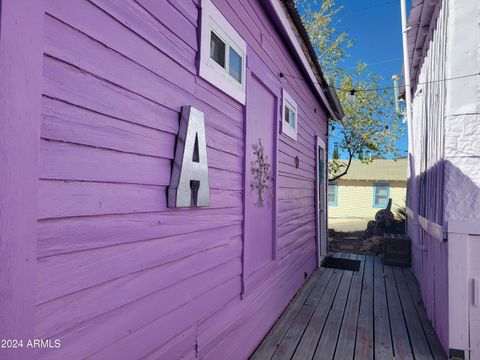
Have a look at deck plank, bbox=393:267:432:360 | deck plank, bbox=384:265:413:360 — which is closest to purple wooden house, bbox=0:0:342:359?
deck plank, bbox=384:265:413:360

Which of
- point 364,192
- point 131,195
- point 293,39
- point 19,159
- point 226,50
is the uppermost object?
point 293,39

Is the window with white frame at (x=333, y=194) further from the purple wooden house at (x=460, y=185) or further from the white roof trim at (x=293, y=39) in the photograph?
the purple wooden house at (x=460, y=185)

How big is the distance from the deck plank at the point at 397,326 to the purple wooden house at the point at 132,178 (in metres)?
1.44

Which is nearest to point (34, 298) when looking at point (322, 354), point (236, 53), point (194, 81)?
point (194, 81)

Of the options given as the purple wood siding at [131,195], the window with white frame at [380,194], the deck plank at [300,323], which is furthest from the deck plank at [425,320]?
the window with white frame at [380,194]

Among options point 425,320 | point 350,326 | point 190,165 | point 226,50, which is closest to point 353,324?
point 350,326

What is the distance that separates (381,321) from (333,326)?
699 mm

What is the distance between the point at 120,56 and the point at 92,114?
0.35 metres

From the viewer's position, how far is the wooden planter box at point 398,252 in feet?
24.9

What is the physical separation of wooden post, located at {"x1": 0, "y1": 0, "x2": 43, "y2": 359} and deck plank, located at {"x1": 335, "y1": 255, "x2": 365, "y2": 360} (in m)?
3.03

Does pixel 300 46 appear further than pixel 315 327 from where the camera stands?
Yes

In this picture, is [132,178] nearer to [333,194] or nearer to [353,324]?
[353,324]

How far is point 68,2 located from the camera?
1.32 m

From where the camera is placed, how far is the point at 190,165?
213 centimetres
